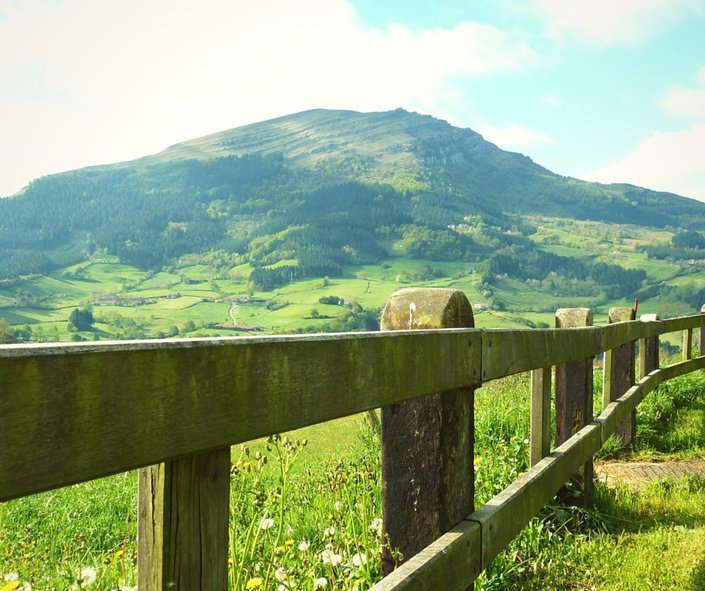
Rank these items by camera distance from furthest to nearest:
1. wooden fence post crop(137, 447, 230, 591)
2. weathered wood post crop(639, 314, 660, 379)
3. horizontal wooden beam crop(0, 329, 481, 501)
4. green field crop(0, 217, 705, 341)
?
A: green field crop(0, 217, 705, 341)
weathered wood post crop(639, 314, 660, 379)
wooden fence post crop(137, 447, 230, 591)
horizontal wooden beam crop(0, 329, 481, 501)

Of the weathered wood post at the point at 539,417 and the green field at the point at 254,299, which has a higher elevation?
the weathered wood post at the point at 539,417

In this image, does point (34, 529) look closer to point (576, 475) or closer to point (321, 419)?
point (576, 475)

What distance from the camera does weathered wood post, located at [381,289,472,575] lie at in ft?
7.58

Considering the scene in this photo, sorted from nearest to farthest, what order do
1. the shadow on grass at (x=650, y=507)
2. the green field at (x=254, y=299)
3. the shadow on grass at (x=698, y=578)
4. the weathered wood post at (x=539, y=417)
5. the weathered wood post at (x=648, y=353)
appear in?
1. the shadow on grass at (x=698, y=578)
2. the weathered wood post at (x=539, y=417)
3. the shadow on grass at (x=650, y=507)
4. the weathered wood post at (x=648, y=353)
5. the green field at (x=254, y=299)

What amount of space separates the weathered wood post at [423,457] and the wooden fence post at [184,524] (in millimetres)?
1175

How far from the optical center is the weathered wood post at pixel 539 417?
12.7ft

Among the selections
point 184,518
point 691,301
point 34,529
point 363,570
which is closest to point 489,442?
point 363,570

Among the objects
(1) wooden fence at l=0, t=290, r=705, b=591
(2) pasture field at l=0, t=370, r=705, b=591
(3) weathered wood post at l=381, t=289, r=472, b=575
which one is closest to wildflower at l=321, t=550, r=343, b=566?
(2) pasture field at l=0, t=370, r=705, b=591

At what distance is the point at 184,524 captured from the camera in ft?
3.67

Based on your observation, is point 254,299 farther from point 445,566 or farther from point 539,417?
point 445,566

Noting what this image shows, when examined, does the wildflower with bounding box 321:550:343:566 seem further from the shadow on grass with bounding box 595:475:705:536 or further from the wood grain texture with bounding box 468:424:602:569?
the shadow on grass with bounding box 595:475:705:536

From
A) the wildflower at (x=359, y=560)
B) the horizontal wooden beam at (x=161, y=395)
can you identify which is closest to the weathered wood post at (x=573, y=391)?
the wildflower at (x=359, y=560)

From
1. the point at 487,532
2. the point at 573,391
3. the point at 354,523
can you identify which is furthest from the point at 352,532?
the point at 573,391

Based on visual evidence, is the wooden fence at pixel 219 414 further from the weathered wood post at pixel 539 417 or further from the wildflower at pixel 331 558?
the weathered wood post at pixel 539 417
